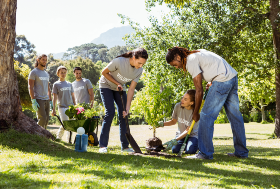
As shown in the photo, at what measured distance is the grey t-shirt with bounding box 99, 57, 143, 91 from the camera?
469 cm

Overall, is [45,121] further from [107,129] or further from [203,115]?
[203,115]

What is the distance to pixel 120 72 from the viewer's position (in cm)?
475

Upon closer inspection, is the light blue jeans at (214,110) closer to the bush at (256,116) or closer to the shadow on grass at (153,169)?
the shadow on grass at (153,169)

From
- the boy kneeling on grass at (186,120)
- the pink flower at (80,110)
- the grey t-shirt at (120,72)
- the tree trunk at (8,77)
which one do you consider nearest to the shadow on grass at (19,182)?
the tree trunk at (8,77)

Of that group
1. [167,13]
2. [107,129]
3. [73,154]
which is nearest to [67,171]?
[73,154]

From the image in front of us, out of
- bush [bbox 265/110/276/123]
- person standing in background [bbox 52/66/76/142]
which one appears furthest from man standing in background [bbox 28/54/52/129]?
bush [bbox 265/110/276/123]

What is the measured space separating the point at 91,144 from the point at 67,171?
306 cm

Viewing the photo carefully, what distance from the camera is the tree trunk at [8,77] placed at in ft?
15.4

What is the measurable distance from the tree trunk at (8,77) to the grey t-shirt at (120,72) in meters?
1.57

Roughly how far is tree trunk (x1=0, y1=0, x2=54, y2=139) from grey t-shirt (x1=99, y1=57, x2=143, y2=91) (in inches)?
61.6

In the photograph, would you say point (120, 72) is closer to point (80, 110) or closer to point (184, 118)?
point (80, 110)

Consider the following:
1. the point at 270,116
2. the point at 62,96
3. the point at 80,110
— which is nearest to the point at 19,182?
the point at 80,110

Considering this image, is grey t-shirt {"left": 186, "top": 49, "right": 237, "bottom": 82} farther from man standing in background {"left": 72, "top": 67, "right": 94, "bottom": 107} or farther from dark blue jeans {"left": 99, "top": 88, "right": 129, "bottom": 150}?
man standing in background {"left": 72, "top": 67, "right": 94, "bottom": 107}

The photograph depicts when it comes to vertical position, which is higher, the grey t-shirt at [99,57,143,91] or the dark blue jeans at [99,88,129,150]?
the grey t-shirt at [99,57,143,91]
